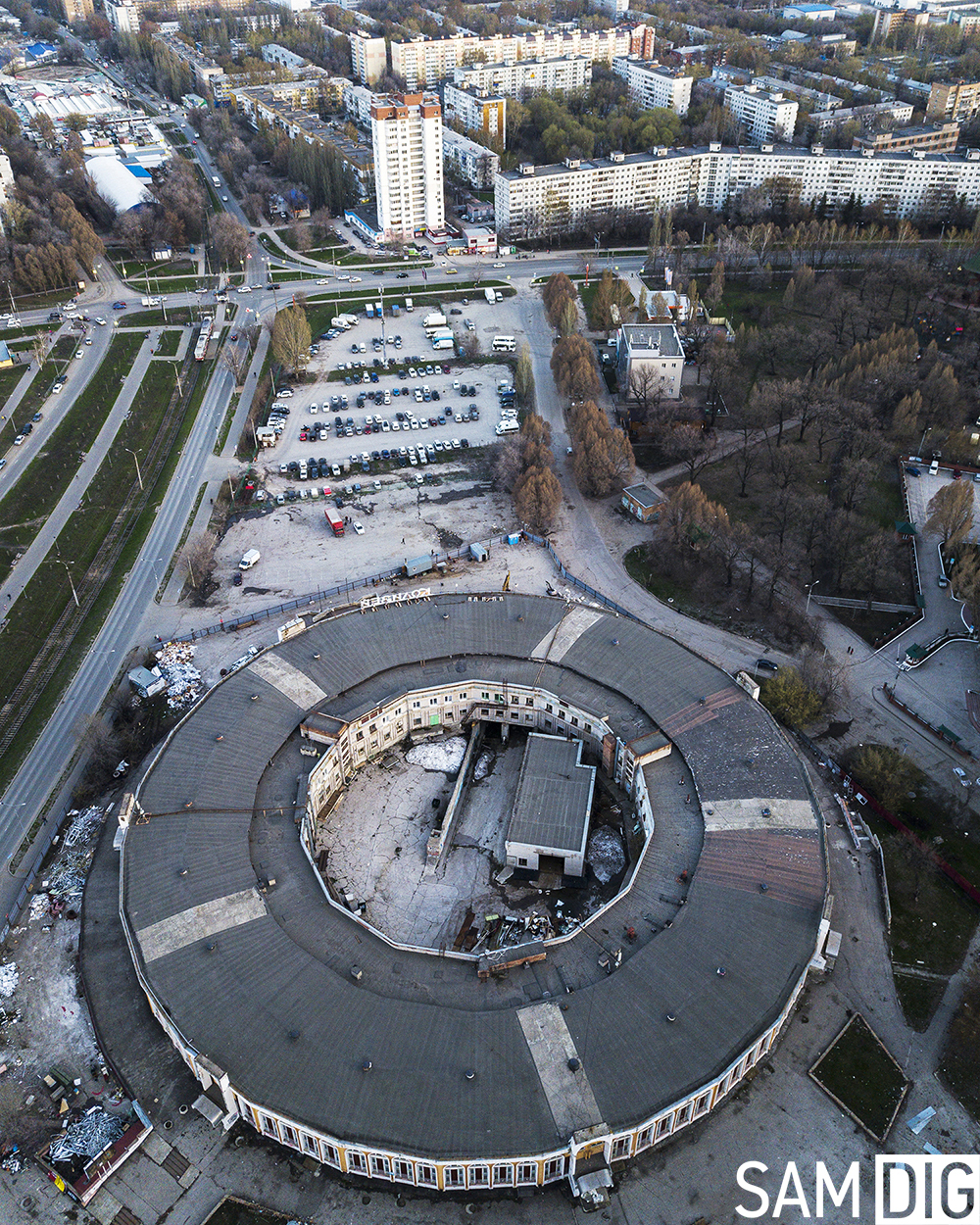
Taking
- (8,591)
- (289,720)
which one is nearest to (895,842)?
(289,720)

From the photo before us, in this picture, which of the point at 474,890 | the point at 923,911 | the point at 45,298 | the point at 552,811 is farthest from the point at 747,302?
the point at 474,890

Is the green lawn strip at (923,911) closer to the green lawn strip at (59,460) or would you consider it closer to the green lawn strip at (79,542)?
the green lawn strip at (79,542)

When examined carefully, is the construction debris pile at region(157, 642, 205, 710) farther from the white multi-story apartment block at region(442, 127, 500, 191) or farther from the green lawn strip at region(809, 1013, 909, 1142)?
the white multi-story apartment block at region(442, 127, 500, 191)

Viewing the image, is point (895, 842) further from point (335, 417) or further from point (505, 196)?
point (505, 196)

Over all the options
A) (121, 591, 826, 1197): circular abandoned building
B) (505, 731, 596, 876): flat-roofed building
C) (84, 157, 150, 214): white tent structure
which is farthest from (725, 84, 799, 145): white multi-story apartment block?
(505, 731, 596, 876): flat-roofed building

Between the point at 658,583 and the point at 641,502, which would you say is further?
the point at 641,502

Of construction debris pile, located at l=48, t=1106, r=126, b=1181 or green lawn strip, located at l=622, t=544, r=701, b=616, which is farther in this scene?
green lawn strip, located at l=622, t=544, r=701, b=616

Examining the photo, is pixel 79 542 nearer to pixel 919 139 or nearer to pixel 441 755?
pixel 441 755
